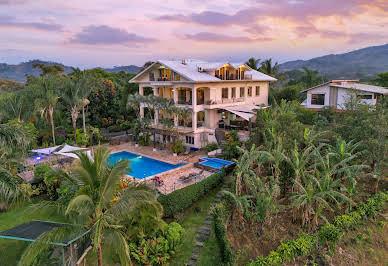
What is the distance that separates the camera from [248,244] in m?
13.4

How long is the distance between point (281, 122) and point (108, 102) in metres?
30.3

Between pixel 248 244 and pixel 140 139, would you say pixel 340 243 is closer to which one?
pixel 248 244

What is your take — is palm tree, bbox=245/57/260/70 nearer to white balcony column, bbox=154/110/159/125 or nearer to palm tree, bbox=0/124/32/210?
white balcony column, bbox=154/110/159/125

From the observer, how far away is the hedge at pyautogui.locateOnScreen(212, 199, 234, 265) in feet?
37.2

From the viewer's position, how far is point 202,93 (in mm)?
32500

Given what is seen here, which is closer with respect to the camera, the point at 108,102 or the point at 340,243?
the point at 340,243

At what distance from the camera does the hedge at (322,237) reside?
12.4 metres

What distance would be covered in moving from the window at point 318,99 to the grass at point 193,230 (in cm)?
2342

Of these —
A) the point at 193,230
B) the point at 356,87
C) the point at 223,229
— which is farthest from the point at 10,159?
the point at 356,87

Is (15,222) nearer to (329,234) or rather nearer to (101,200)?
(101,200)

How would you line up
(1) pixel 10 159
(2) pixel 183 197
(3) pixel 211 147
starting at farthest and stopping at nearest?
(3) pixel 211 147 → (1) pixel 10 159 → (2) pixel 183 197

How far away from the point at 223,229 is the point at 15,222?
510 inches

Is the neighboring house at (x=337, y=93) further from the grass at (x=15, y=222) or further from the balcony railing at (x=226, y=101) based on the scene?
the grass at (x=15, y=222)

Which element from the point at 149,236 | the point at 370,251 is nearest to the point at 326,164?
the point at 370,251
